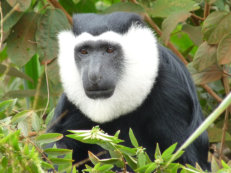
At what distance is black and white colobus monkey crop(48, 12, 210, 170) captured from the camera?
9.55 feet

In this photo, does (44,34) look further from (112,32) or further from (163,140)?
(163,140)

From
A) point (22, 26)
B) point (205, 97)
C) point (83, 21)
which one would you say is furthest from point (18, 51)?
point (205, 97)

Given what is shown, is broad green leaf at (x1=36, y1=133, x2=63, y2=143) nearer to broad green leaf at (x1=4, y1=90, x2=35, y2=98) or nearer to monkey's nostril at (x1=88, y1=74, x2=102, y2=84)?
monkey's nostril at (x1=88, y1=74, x2=102, y2=84)

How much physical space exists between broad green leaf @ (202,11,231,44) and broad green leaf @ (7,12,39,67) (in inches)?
53.4

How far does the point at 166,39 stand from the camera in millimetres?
3412

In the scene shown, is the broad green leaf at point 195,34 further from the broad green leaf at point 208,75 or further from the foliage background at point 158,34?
the broad green leaf at point 208,75

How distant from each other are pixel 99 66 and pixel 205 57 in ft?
2.87

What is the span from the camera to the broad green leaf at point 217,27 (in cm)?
313

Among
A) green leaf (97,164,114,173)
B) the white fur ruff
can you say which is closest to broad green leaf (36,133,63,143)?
green leaf (97,164,114,173)

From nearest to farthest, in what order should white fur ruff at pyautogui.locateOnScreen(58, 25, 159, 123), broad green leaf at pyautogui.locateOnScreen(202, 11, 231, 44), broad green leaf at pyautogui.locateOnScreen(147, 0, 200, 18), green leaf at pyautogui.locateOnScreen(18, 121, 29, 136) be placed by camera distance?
1. green leaf at pyautogui.locateOnScreen(18, 121, 29, 136)
2. white fur ruff at pyautogui.locateOnScreen(58, 25, 159, 123)
3. broad green leaf at pyautogui.locateOnScreen(202, 11, 231, 44)
4. broad green leaf at pyautogui.locateOnScreen(147, 0, 200, 18)

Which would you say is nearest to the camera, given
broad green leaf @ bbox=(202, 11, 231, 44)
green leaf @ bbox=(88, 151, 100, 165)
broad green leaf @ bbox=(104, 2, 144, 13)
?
green leaf @ bbox=(88, 151, 100, 165)

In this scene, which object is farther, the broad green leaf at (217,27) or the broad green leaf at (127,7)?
the broad green leaf at (127,7)

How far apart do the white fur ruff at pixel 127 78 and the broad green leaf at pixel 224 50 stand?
16.7 inches

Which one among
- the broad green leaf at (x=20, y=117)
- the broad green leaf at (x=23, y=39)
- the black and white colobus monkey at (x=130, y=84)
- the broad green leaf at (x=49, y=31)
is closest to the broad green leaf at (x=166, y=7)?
the black and white colobus monkey at (x=130, y=84)
